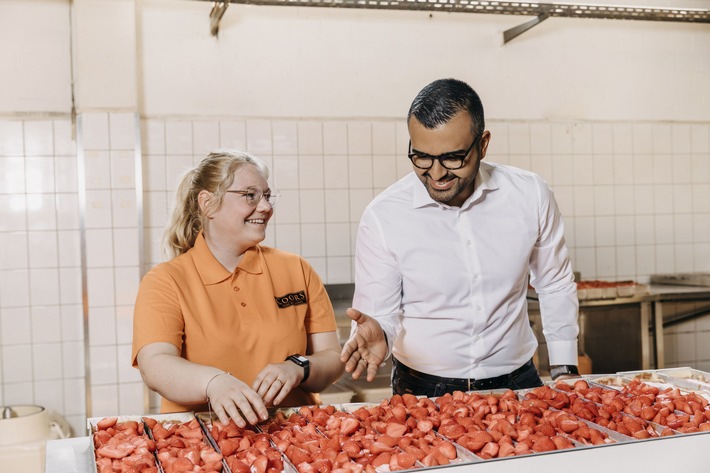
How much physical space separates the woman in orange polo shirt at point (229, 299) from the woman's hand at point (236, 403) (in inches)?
9.4

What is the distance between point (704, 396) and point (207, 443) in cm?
126

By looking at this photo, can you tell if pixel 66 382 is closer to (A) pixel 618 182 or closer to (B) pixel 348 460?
(B) pixel 348 460

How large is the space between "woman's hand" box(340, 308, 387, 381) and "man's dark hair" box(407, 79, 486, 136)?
56cm

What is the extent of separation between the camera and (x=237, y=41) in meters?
4.42

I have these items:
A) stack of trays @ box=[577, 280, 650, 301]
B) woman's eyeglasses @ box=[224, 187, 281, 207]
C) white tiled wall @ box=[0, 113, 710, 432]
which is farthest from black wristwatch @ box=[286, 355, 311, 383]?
stack of trays @ box=[577, 280, 650, 301]

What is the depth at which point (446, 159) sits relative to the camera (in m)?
2.00

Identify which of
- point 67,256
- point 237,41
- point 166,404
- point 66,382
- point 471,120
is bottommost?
point 66,382

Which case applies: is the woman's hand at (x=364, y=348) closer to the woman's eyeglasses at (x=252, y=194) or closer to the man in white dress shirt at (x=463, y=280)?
the man in white dress shirt at (x=463, y=280)

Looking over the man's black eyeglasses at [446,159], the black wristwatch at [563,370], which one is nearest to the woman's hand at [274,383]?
the man's black eyeglasses at [446,159]

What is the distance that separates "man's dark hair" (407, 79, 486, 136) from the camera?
6.47 feet

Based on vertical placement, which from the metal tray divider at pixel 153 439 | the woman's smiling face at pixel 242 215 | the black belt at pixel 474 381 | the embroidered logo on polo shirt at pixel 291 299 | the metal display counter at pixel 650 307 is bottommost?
the metal display counter at pixel 650 307

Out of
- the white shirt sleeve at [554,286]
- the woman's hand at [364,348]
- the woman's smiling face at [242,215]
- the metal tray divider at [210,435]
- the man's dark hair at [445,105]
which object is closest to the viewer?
the metal tray divider at [210,435]

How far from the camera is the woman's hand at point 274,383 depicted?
5.63ft

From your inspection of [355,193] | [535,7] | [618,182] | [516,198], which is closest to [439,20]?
[535,7]
